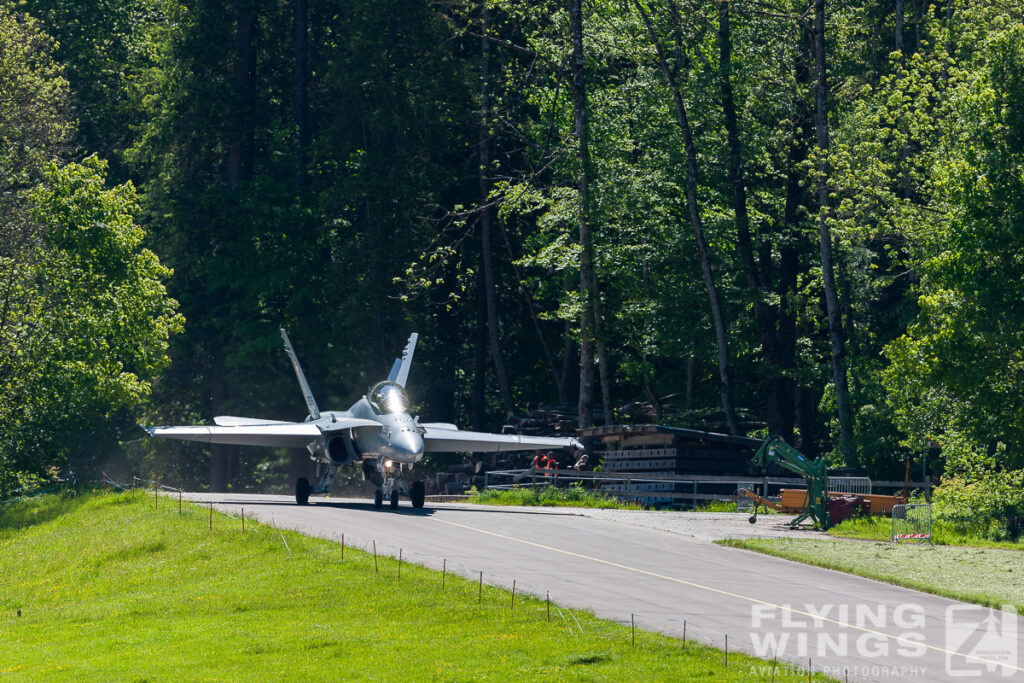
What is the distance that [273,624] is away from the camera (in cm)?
2250

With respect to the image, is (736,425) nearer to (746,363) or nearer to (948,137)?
(746,363)

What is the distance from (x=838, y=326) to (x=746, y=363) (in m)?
10.0

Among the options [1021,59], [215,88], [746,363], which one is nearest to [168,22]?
[215,88]

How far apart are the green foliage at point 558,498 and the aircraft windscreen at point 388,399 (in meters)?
7.57

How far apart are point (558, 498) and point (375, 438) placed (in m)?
8.41

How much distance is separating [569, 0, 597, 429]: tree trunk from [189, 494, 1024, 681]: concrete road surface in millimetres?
12312

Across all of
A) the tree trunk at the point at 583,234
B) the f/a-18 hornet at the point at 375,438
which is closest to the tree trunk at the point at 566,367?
the tree trunk at the point at 583,234

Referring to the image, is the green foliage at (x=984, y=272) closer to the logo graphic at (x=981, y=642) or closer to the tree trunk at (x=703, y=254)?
the tree trunk at (x=703, y=254)

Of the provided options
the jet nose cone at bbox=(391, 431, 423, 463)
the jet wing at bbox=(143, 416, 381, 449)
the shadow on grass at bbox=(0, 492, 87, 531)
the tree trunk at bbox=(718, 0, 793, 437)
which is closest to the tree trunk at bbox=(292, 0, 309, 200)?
the tree trunk at bbox=(718, 0, 793, 437)

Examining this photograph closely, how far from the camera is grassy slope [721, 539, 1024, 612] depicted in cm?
2553

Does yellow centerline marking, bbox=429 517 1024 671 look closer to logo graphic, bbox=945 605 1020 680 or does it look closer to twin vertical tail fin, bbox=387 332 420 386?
logo graphic, bbox=945 605 1020 680

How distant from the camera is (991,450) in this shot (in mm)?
42906

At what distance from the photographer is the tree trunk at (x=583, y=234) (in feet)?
166

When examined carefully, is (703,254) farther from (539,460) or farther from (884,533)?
(884,533)
